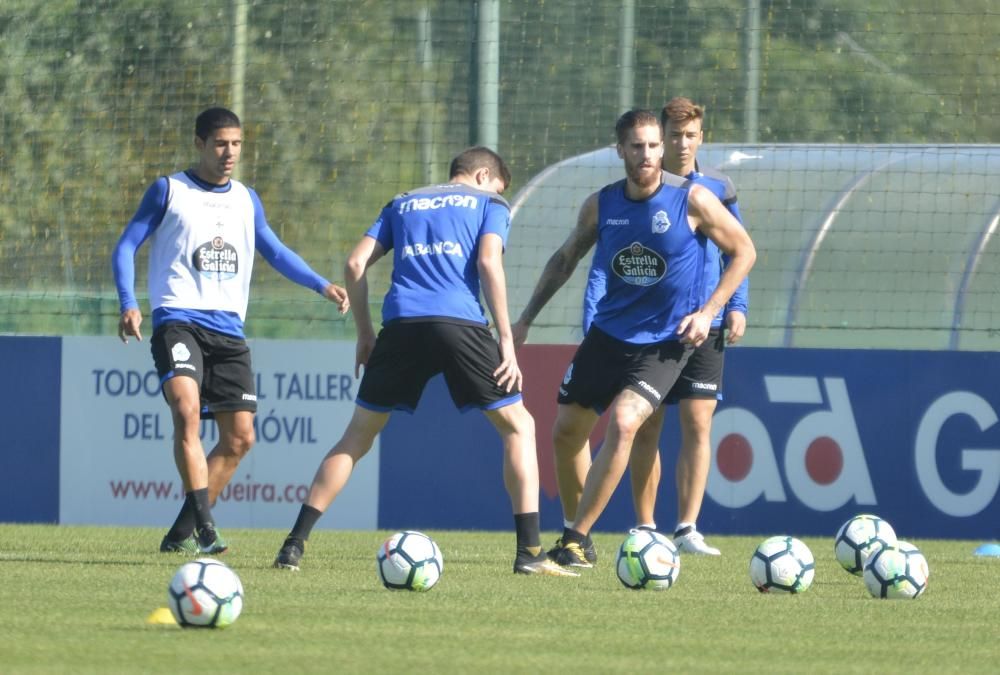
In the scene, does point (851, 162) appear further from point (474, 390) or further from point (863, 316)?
point (474, 390)

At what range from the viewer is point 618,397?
8.52 metres

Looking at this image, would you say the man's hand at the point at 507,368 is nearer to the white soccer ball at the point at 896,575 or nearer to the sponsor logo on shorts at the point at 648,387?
the sponsor logo on shorts at the point at 648,387

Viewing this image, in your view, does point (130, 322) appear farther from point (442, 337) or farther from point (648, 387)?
point (648, 387)

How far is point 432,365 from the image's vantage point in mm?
8117

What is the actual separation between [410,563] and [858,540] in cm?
219

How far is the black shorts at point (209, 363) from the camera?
9000mm

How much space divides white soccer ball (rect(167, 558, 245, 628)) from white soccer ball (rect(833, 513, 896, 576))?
3.33 metres

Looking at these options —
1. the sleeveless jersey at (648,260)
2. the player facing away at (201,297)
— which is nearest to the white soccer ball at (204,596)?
the player facing away at (201,297)

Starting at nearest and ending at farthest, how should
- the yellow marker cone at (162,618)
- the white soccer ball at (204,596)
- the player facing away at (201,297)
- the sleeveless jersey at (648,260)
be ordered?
1. the white soccer ball at (204,596)
2. the yellow marker cone at (162,618)
3. the sleeveless jersey at (648,260)
4. the player facing away at (201,297)

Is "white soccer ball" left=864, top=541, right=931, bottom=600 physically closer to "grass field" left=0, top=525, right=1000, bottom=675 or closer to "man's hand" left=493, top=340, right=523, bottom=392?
"grass field" left=0, top=525, right=1000, bottom=675

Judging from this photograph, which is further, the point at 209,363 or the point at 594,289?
the point at 594,289

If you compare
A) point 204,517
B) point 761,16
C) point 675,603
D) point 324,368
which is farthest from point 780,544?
point 761,16

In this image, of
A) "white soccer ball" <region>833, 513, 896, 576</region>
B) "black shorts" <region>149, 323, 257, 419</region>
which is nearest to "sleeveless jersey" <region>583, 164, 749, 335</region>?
"white soccer ball" <region>833, 513, 896, 576</region>

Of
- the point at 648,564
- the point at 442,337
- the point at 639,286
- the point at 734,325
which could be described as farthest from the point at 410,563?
the point at 734,325
